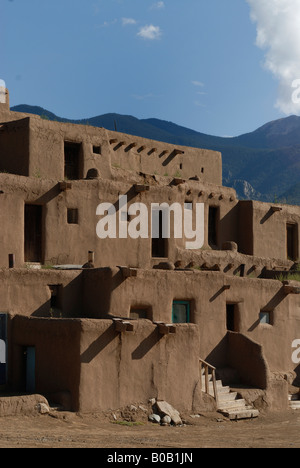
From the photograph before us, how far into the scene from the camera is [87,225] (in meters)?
22.1

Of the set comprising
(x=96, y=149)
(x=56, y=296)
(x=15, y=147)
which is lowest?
(x=56, y=296)

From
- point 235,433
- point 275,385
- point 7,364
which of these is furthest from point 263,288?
point 7,364

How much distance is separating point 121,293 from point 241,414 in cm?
446

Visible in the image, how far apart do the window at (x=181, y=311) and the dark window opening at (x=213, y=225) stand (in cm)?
817

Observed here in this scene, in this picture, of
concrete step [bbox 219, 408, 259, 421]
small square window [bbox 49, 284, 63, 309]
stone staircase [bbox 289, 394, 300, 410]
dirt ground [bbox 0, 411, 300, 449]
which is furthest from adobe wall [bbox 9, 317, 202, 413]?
stone staircase [bbox 289, 394, 300, 410]

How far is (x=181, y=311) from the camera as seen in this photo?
2033 centimetres

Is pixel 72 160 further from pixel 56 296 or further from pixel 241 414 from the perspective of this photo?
pixel 241 414

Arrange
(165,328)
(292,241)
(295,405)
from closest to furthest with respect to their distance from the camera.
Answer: (165,328), (295,405), (292,241)

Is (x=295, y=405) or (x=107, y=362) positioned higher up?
(x=107, y=362)

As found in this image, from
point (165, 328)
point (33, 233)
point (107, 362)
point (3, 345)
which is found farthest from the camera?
point (33, 233)

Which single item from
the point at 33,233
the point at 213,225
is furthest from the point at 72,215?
the point at 213,225

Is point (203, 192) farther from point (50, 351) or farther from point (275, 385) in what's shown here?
point (50, 351)

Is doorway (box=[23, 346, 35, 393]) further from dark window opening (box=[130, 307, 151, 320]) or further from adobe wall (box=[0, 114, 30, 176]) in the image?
adobe wall (box=[0, 114, 30, 176])

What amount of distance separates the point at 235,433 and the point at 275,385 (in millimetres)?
4849
